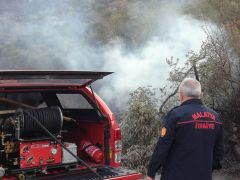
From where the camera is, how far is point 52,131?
4508mm

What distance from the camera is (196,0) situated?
14164 millimetres

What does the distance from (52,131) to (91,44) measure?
12.8 meters

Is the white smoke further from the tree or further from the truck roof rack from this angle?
the truck roof rack

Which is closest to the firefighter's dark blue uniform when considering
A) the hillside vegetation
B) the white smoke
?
the hillside vegetation

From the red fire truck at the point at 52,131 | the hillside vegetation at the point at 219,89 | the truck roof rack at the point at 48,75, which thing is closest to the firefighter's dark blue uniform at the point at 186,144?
the red fire truck at the point at 52,131

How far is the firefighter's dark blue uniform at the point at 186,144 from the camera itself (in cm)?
365

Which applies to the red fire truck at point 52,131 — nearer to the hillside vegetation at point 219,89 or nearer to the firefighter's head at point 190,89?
the firefighter's head at point 190,89

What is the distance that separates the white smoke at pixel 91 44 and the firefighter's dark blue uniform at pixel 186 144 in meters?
7.21

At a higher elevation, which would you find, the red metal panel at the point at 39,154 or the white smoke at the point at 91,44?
the white smoke at the point at 91,44

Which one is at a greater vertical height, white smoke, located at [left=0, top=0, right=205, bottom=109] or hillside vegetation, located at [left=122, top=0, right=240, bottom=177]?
white smoke, located at [left=0, top=0, right=205, bottom=109]

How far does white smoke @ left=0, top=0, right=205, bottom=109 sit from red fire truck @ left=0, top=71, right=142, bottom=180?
603 cm

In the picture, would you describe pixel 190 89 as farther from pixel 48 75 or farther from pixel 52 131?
pixel 52 131

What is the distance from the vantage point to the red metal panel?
4258 millimetres

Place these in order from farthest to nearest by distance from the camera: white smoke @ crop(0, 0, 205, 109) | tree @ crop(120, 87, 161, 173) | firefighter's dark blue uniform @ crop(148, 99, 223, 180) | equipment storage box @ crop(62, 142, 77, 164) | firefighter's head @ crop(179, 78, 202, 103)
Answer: white smoke @ crop(0, 0, 205, 109) → tree @ crop(120, 87, 161, 173) → equipment storage box @ crop(62, 142, 77, 164) → firefighter's head @ crop(179, 78, 202, 103) → firefighter's dark blue uniform @ crop(148, 99, 223, 180)
